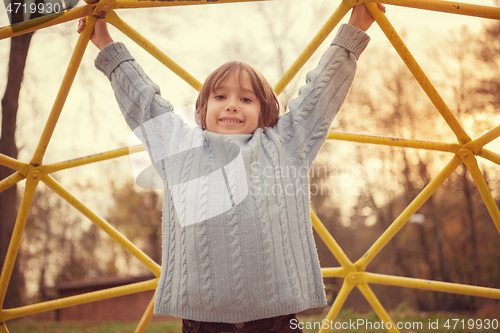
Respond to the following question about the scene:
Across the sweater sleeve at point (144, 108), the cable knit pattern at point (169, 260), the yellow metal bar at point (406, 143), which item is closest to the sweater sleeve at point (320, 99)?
the sweater sleeve at point (144, 108)

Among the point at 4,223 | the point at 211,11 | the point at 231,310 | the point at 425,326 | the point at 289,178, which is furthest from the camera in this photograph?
the point at 425,326

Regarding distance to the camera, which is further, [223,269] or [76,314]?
[76,314]

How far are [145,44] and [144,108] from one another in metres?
0.47

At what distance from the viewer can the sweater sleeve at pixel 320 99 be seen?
1.34 m

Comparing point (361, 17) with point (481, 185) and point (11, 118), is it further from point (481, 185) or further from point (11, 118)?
point (11, 118)

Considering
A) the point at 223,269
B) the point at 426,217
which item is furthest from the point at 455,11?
the point at 426,217

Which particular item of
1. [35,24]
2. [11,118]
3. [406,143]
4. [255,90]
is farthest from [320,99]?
[11,118]

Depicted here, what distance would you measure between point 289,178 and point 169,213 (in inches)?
16.2

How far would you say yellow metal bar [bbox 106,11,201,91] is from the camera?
1642 millimetres

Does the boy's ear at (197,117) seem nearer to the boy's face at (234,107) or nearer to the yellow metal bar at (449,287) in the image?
the boy's face at (234,107)

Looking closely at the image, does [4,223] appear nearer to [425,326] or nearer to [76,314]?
[425,326]

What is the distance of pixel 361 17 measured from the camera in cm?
150

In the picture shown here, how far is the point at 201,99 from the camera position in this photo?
1458 mm

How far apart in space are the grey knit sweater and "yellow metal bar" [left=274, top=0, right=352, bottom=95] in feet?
0.73
